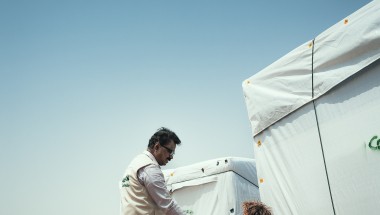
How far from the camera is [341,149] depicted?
276 cm

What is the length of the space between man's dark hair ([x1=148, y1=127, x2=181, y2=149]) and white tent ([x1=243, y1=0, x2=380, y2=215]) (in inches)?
46.5

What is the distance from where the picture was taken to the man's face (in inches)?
111

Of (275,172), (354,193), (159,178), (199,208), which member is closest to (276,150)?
(275,172)

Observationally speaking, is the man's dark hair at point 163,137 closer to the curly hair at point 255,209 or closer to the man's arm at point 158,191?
the man's arm at point 158,191

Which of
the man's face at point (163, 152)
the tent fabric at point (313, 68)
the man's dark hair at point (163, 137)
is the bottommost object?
Result: the man's face at point (163, 152)

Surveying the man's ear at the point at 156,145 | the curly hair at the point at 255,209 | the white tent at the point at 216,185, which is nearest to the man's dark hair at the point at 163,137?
the man's ear at the point at 156,145

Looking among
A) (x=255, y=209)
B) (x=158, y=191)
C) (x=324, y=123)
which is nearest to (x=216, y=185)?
(x=255, y=209)

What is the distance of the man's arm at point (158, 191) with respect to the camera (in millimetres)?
2504

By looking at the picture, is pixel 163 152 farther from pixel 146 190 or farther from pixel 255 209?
pixel 255 209

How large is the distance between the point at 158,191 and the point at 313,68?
1.91 meters

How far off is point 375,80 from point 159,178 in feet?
6.46

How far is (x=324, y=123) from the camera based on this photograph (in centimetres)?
294

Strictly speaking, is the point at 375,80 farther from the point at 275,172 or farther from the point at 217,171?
the point at 217,171

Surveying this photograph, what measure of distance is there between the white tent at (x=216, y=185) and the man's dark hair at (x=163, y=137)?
3.36 metres
